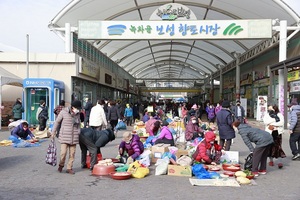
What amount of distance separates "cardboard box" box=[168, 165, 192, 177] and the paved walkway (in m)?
0.17

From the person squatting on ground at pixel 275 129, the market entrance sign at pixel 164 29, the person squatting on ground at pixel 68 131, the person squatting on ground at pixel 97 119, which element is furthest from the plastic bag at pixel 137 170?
the market entrance sign at pixel 164 29

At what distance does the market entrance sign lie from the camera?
→ 19.2 metres

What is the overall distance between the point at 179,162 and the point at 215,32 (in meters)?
12.7

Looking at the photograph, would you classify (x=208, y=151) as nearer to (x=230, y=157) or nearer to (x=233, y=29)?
(x=230, y=157)

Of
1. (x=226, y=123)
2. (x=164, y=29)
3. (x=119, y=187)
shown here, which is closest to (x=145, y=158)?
(x=119, y=187)

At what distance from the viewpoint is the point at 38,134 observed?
46.9ft

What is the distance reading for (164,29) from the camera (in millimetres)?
19250

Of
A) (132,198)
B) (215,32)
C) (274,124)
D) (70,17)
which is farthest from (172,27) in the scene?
(132,198)

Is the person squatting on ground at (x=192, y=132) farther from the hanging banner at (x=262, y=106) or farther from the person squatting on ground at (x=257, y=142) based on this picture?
the hanging banner at (x=262, y=106)

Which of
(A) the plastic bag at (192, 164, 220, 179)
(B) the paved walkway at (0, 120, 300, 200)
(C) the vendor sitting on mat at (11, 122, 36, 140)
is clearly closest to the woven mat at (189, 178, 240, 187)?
(B) the paved walkway at (0, 120, 300, 200)

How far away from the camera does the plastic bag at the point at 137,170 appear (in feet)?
24.0

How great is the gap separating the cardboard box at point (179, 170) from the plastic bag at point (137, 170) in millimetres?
517

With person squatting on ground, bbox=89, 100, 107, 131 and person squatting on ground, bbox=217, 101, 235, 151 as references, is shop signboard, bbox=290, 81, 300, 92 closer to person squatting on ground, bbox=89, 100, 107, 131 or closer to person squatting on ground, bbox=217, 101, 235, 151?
person squatting on ground, bbox=217, 101, 235, 151

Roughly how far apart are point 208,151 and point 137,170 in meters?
2.08
